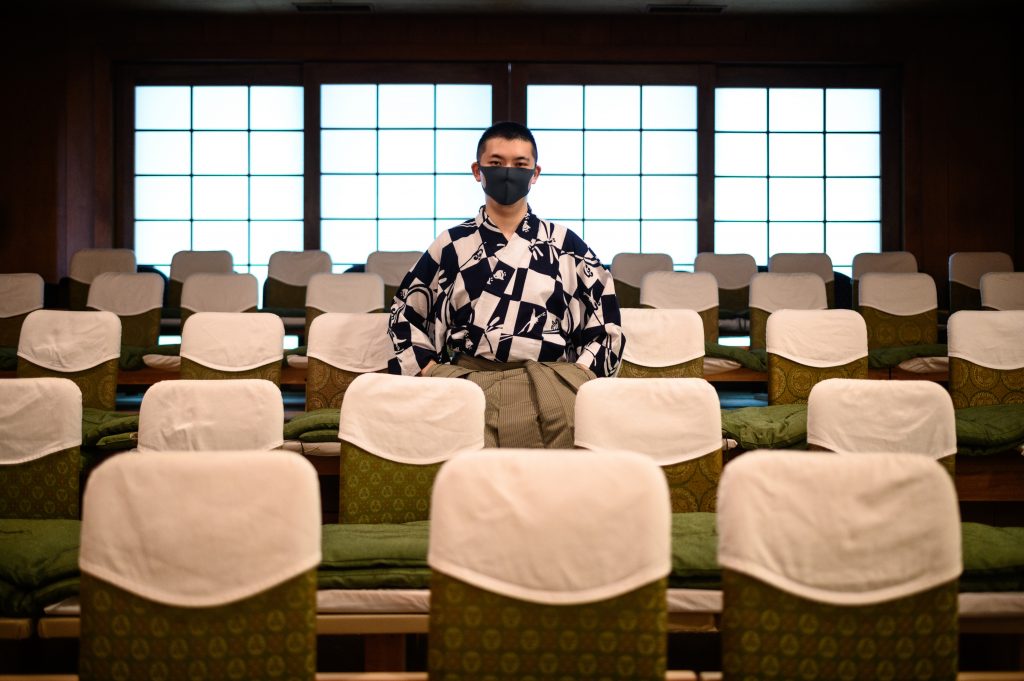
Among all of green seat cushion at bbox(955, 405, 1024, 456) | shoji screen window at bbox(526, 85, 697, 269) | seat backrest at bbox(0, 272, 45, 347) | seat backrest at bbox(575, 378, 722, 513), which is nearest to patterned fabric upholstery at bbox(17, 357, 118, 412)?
seat backrest at bbox(0, 272, 45, 347)

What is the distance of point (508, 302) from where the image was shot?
2.63 metres

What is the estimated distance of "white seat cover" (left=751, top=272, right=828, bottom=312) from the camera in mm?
4270

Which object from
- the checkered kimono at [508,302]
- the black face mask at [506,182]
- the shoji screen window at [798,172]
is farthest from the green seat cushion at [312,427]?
the shoji screen window at [798,172]

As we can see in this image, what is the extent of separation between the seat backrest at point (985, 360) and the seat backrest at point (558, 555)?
2.29 m

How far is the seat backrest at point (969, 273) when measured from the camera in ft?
17.3

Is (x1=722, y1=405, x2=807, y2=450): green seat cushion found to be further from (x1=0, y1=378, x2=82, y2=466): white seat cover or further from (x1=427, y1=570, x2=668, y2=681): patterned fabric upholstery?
(x1=0, y1=378, x2=82, y2=466): white seat cover

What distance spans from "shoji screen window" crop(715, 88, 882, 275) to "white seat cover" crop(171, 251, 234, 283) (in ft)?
10.8

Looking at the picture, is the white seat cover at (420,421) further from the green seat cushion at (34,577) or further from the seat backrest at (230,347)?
the seat backrest at (230,347)

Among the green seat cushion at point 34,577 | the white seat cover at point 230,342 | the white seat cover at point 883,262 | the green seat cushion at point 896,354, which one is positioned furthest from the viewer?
the white seat cover at point 883,262

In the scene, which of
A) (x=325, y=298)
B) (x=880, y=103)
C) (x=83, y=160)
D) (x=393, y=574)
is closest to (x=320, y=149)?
(x=83, y=160)

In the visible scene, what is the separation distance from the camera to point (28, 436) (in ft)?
7.26

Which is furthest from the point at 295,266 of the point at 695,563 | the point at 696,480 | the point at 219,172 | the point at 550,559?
the point at 550,559

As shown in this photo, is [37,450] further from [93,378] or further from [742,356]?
[742,356]

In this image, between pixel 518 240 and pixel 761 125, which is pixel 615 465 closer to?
pixel 518 240
